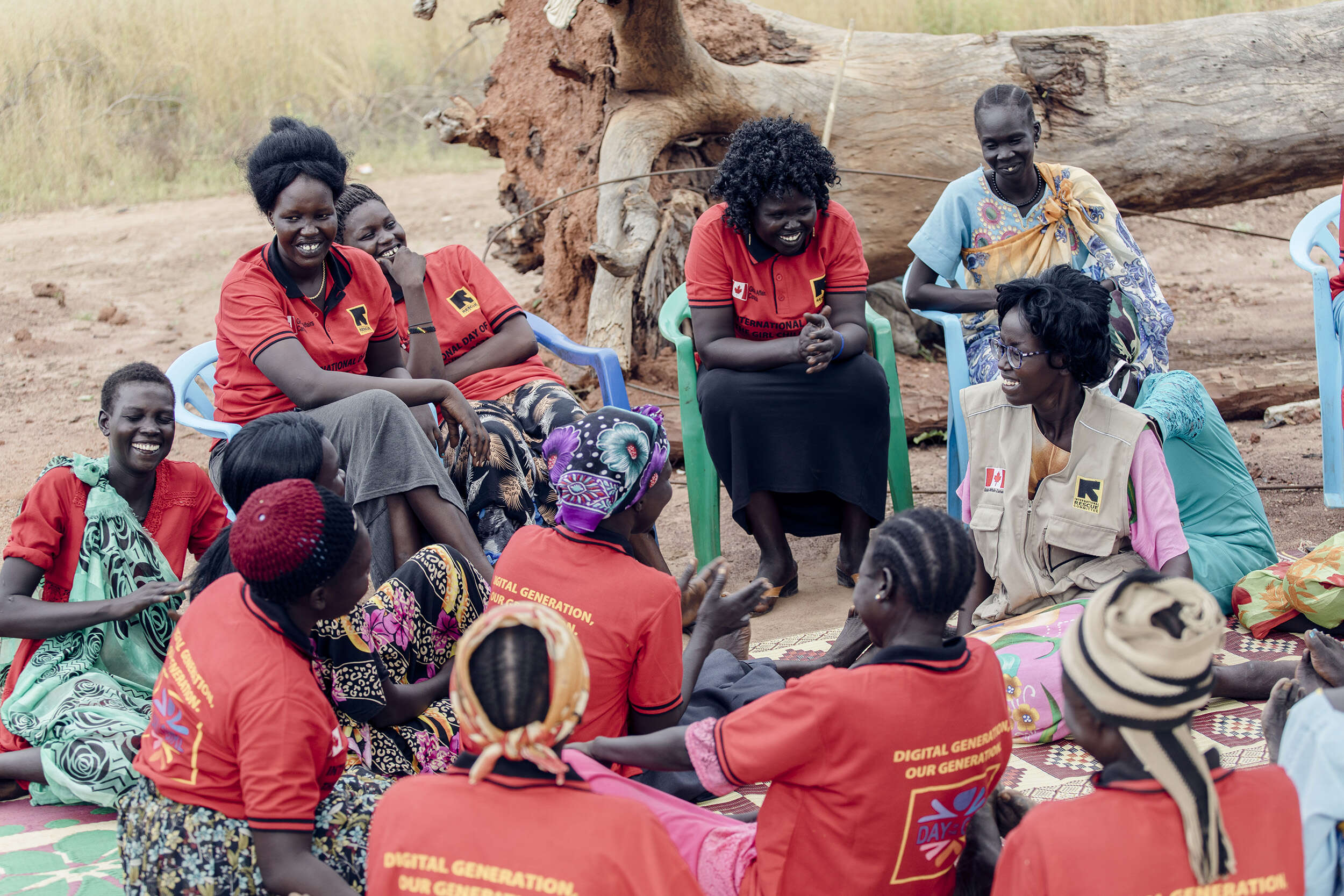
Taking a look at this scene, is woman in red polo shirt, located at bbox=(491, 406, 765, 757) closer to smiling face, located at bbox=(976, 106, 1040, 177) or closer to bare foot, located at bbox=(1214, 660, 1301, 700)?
bare foot, located at bbox=(1214, 660, 1301, 700)

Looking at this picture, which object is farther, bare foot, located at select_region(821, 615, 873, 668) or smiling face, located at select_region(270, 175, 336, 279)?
smiling face, located at select_region(270, 175, 336, 279)

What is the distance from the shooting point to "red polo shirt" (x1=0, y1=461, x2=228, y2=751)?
10.2ft

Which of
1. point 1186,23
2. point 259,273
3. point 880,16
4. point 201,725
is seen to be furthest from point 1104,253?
point 880,16

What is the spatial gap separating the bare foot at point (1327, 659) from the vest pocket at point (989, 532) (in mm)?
1077

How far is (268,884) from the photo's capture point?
208cm

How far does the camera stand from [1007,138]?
4.41 metres

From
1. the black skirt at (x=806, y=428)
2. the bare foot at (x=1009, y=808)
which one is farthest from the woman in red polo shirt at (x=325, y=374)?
the bare foot at (x=1009, y=808)

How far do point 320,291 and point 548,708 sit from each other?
263 cm

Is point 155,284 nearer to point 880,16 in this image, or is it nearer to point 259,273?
point 259,273

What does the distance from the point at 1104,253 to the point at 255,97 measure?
1030cm

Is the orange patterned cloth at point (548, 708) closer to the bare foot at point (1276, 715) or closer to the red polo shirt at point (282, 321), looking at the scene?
the bare foot at point (1276, 715)

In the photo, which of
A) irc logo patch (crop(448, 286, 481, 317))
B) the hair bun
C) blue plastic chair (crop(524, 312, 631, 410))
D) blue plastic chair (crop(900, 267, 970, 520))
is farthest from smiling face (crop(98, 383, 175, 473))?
blue plastic chair (crop(900, 267, 970, 520))

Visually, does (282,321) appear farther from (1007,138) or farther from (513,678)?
(1007,138)

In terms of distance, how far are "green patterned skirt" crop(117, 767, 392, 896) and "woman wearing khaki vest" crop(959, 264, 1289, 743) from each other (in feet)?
5.61
